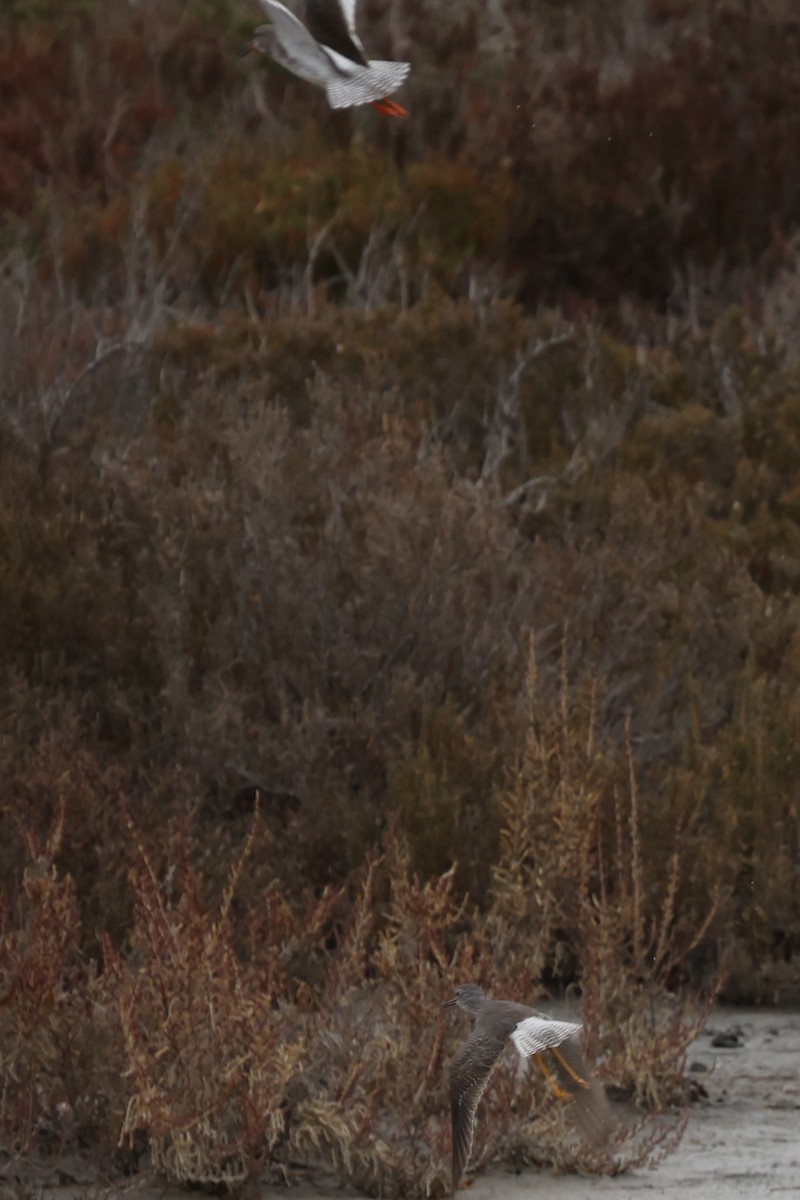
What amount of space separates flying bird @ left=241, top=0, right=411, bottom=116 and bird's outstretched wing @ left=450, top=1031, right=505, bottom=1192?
1.58m

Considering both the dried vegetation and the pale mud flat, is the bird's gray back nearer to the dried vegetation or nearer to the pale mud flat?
the dried vegetation

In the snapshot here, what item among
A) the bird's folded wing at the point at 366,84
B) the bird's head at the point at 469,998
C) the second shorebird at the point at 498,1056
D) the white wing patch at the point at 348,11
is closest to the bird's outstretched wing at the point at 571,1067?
the second shorebird at the point at 498,1056

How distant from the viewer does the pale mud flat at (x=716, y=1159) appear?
3.98 metres

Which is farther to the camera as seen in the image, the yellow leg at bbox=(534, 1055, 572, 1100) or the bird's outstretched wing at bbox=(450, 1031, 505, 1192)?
the yellow leg at bbox=(534, 1055, 572, 1100)

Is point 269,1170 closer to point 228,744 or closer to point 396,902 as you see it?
point 396,902

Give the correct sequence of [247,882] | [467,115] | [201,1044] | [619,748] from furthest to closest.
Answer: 1. [467,115]
2. [619,748]
3. [247,882]
4. [201,1044]

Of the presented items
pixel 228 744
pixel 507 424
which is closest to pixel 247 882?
pixel 228 744

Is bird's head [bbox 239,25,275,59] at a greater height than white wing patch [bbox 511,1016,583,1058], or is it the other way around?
bird's head [bbox 239,25,275,59]

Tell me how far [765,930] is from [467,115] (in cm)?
807

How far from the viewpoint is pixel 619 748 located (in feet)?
19.1

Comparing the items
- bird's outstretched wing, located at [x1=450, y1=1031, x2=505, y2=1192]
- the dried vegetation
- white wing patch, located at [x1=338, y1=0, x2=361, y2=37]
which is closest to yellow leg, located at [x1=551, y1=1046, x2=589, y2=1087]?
bird's outstretched wing, located at [x1=450, y1=1031, x2=505, y2=1192]

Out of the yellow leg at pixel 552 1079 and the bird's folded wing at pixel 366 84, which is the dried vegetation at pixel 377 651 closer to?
the yellow leg at pixel 552 1079

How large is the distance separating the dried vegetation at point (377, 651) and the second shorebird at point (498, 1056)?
223 millimetres

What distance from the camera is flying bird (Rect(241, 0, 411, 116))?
3887 millimetres
